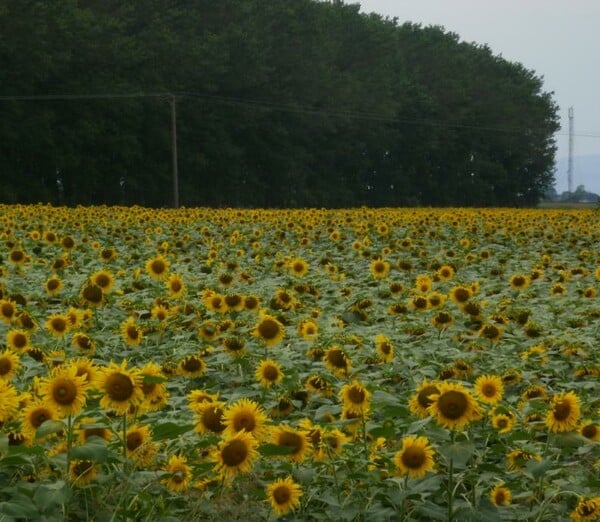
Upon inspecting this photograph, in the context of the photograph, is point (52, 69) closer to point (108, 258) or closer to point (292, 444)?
point (108, 258)

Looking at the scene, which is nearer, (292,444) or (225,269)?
(292,444)

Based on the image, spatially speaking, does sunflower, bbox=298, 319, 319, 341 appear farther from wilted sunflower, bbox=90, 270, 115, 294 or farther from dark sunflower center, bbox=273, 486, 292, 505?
dark sunflower center, bbox=273, 486, 292, 505

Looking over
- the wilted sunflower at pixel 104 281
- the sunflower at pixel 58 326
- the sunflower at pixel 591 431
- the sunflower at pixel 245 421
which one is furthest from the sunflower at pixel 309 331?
the sunflower at pixel 245 421

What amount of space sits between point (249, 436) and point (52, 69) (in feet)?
117

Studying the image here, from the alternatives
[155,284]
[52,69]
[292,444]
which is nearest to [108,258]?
[155,284]

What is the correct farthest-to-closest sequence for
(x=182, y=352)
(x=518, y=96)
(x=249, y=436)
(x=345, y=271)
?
1. (x=518, y=96)
2. (x=345, y=271)
3. (x=182, y=352)
4. (x=249, y=436)

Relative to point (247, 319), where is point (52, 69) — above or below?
above

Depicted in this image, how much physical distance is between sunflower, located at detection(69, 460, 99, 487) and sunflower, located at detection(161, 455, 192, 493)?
0.24 m

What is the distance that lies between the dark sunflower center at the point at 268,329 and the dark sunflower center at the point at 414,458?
6.34 feet

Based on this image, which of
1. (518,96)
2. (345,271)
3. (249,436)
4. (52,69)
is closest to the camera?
(249,436)

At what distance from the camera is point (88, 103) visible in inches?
1508

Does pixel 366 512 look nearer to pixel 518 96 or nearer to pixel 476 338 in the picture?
pixel 476 338

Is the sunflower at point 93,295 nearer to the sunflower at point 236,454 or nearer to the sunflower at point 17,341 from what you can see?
the sunflower at point 17,341

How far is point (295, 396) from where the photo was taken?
4336 millimetres
